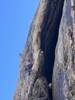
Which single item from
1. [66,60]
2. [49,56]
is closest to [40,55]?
[49,56]

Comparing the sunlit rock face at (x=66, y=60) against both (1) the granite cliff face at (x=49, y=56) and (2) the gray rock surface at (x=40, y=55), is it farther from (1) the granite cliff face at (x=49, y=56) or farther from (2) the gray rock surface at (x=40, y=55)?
(2) the gray rock surface at (x=40, y=55)

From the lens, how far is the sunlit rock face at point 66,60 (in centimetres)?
911

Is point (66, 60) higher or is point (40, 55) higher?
point (40, 55)

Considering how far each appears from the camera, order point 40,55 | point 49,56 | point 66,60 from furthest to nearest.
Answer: point 49,56
point 40,55
point 66,60

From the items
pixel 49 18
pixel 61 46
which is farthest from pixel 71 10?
pixel 49 18

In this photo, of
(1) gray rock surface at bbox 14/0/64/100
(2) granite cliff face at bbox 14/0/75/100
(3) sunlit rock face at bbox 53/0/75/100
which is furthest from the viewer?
(1) gray rock surface at bbox 14/0/64/100

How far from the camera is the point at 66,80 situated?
9312 mm

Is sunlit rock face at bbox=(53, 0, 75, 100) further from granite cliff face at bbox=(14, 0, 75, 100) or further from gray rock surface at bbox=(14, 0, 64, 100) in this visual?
gray rock surface at bbox=(14, 0, 64, 100)

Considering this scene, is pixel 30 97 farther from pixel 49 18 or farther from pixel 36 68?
pixel 49 18

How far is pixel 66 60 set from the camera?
9391 millimetres

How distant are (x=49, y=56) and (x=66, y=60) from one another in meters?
1.39

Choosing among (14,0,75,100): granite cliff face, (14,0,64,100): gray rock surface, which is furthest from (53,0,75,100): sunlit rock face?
(14,0,64,100): gray rock surface

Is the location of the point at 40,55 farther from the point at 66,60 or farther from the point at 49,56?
the point at 66,60

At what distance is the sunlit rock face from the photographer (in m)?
9.11
